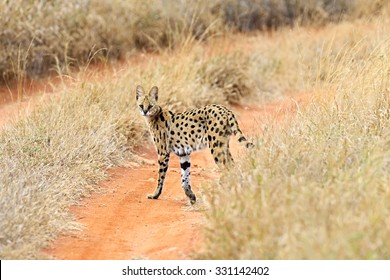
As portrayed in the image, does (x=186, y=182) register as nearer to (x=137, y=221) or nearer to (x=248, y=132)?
(x=137, y=221)

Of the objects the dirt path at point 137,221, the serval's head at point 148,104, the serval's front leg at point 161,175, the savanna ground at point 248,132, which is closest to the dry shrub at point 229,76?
the savanna ground at point 248,132

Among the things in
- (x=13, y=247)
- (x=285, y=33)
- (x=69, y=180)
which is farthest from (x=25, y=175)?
(x=285, y=33)

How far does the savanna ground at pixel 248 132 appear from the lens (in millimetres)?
6020

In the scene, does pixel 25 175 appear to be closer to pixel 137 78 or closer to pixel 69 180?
pixel 69 180

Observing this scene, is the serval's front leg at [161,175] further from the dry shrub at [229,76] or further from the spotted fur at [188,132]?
the dry shrub at [229,76]

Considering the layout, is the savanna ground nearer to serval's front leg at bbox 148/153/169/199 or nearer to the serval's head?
serval's front leg at bbox 148/153/169/199

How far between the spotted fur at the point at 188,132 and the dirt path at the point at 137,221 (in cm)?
21

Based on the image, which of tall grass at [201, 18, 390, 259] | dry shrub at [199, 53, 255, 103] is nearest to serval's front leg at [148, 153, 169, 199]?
tall grass at [201, 18, 390, 259]

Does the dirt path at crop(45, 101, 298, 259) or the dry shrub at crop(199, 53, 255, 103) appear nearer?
the dirt path at crop(45, 101, 298, 259)

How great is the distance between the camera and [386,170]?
279 inches

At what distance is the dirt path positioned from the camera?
6930 mm

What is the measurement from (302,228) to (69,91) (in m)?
5.94

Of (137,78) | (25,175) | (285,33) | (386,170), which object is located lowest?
(285,33)

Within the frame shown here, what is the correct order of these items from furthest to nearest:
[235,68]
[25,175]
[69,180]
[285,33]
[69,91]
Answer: [285,33], [235,68], [69,91], [69,180], [25,175]
